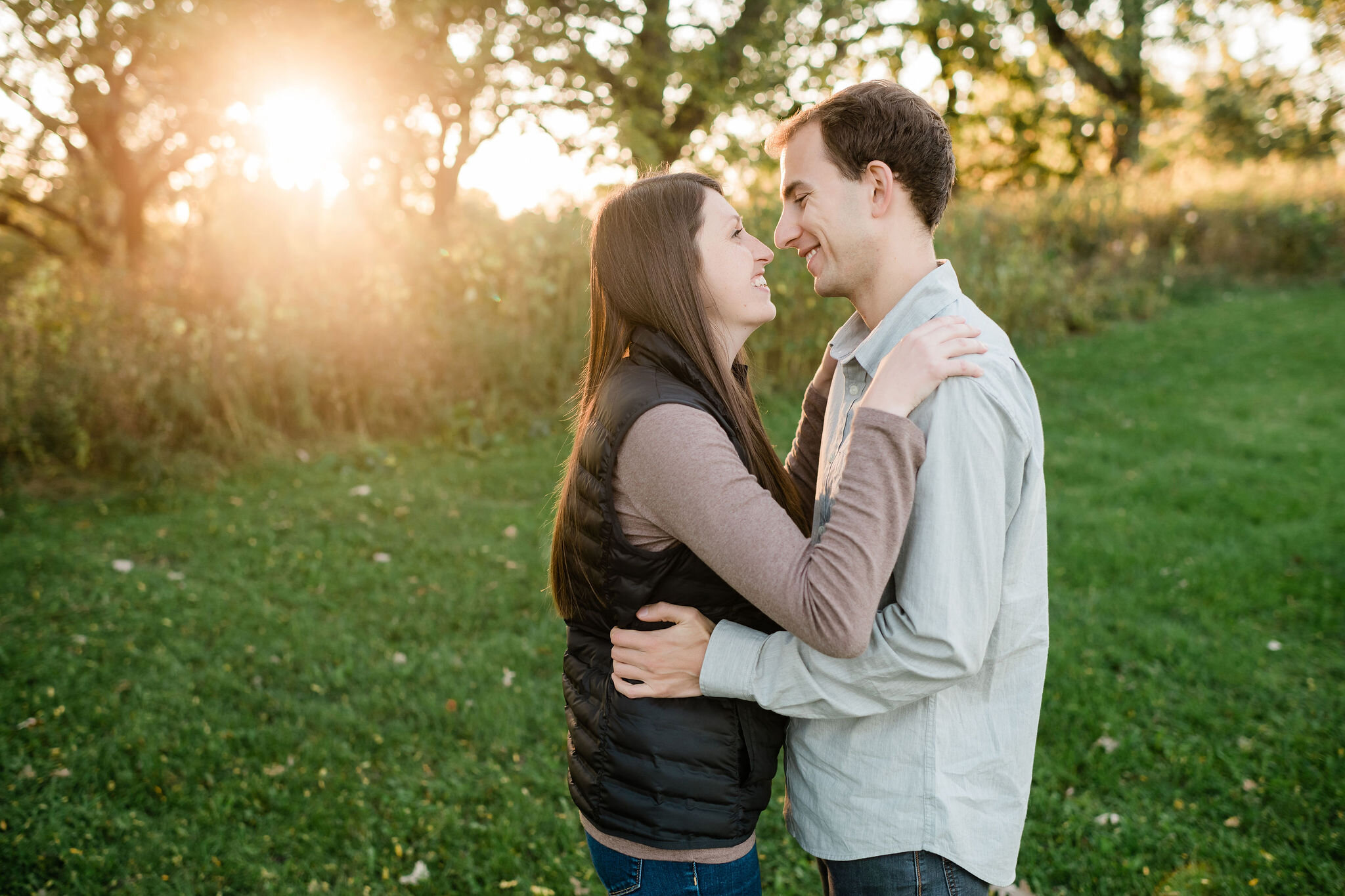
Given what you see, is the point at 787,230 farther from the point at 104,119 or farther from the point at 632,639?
the point at 104,119

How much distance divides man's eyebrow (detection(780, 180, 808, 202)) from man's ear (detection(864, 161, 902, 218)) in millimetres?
141

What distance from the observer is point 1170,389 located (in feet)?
32.9

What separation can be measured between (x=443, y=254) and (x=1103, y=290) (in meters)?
10.5

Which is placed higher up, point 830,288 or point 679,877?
point 830,288

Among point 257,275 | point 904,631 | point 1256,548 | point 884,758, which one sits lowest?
point 1256,548

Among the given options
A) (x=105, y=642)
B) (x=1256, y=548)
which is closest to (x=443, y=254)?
(x=105, y=642)

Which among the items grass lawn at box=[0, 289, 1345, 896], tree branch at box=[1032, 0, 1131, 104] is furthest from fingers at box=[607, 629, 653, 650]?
tree branch at box=[1032, 0, 1131, 104]

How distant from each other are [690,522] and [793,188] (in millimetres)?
843

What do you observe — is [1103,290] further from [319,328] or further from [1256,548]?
[319,328]

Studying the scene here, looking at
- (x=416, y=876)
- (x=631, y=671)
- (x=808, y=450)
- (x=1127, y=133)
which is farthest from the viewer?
(x=1127, y=133)

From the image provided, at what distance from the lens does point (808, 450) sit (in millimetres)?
2312

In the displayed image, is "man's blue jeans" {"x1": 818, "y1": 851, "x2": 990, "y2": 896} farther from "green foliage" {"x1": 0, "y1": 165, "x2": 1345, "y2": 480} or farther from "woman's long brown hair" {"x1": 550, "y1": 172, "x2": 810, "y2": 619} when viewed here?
"green foliage" {"x1": 0, "y1": 165, "x2": 1345, "y2": 480}

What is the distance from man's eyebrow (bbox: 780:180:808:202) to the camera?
1892 mm

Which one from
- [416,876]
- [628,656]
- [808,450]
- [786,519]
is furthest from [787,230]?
[416,876]
